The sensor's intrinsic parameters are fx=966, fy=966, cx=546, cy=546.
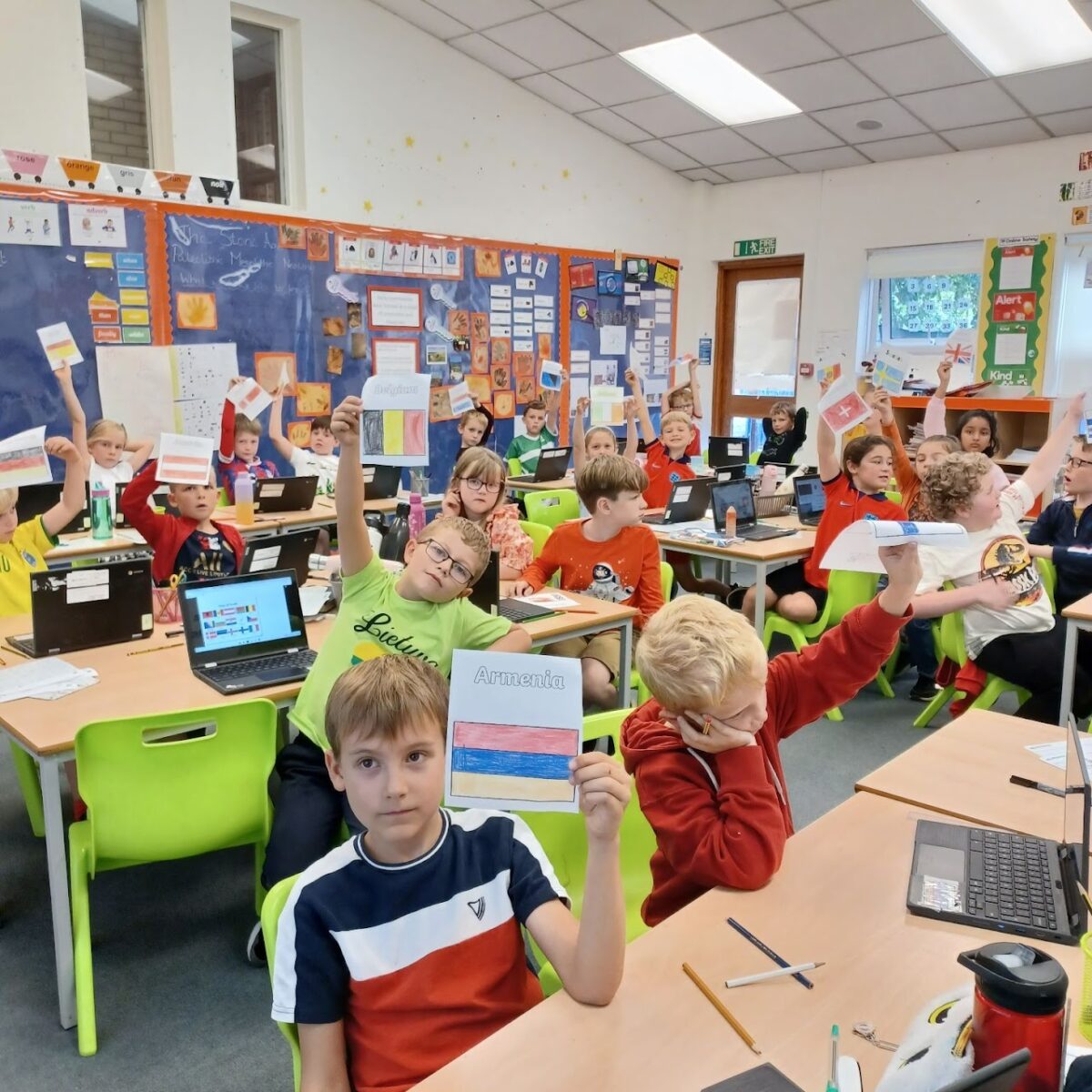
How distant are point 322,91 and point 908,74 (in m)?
3.93

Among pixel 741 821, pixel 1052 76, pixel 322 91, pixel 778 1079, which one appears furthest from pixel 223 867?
pixel 1052 76

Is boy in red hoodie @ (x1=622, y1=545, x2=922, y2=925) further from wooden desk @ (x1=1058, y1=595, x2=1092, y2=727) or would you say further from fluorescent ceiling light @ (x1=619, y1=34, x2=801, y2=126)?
fluorescent ceiling light @ (x1=619, y1=34, x2=801, y2=126)

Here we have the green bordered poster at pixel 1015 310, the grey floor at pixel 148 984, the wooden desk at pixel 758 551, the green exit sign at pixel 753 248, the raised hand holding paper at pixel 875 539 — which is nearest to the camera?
the raised hand holding paper at pixel 875 539

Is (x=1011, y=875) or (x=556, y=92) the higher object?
(x=556, y=92)

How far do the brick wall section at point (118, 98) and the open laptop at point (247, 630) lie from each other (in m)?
4.15

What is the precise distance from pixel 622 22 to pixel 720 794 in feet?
19.9

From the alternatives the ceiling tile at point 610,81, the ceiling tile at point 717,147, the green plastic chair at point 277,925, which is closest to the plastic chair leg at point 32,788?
the green plastic chair at point 277,925

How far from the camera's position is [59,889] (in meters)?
2.24

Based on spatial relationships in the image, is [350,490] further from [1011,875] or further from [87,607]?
[1011,875]

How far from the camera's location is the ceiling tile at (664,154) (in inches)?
329

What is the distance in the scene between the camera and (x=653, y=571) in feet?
12.2

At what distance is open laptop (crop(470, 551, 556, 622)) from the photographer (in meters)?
3.19

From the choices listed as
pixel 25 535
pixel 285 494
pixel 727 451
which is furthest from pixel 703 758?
pixel 727 451

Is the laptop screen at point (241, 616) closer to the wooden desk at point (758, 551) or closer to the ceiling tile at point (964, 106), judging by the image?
the wooden desk at point (758, 551)
